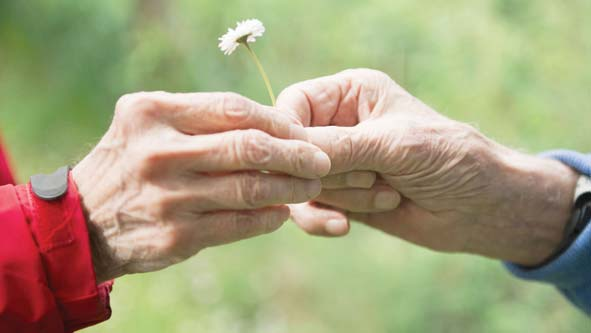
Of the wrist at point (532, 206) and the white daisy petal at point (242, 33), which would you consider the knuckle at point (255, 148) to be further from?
the wrist at point (532, 206)

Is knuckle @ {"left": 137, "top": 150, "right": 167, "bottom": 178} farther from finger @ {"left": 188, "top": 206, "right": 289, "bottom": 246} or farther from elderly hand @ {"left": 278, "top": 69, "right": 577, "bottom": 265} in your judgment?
elderly hand @ {"left": 278, "top": 69, "right": 577, "bottom": 265}

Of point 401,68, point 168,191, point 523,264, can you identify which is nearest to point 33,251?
point 168,191

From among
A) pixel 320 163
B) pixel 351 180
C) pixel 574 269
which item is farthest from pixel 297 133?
pixel 574 269

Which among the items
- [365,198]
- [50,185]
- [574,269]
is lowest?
[574,269]

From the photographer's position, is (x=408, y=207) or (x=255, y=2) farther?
(x=255, y=2)

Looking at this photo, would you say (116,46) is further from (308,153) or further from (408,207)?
(308,153)

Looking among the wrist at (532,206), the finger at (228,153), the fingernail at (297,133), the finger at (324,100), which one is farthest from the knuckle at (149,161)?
the wrist at (532,206)

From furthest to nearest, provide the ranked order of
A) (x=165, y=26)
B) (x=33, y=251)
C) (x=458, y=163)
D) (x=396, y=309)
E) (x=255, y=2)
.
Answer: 1. (x=165, y=26)
2. (x=255, y=2)
3. (x=396, y=309)
4. (x=458, y=163)
5. (x=33, y=251)

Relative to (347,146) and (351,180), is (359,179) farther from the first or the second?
(347,146)
